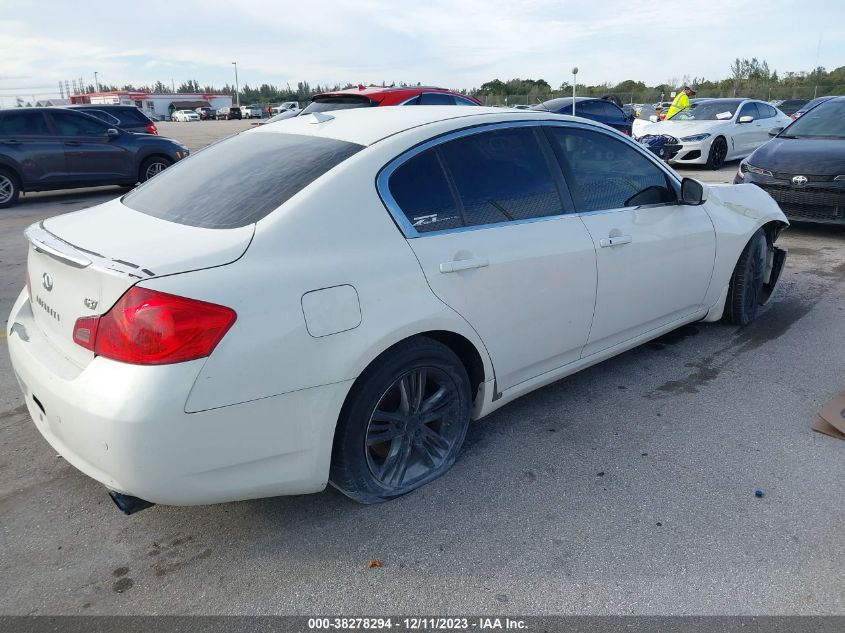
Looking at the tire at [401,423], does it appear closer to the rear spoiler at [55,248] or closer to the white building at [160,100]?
the rear spoiler at [55,248]

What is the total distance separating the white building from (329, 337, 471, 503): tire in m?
92.4

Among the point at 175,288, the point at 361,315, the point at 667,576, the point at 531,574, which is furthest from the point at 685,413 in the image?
the point at 175,288

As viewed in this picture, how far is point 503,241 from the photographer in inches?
122

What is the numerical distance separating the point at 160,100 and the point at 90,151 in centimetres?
9149

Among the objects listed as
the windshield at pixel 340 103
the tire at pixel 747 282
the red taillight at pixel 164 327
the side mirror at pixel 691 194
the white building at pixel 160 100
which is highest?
Answer: the windshield at pixel 340 103

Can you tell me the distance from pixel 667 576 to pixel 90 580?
A: 208 cm

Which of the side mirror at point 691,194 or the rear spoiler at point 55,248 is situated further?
the side mirror at point 691,194

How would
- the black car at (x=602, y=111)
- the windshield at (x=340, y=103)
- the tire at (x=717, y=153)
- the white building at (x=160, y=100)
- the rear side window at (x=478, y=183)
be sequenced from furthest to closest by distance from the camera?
the white building at (x=160, y=100), the black car at (x=602, y=111), the tire at (x=717, y=153), the windshield at (x=340, y=103), the rear side window at (x=478, y=183)

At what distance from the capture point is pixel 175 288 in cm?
226

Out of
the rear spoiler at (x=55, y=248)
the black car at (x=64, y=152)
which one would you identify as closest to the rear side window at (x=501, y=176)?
the rear spoiler at (x=55, y=248)

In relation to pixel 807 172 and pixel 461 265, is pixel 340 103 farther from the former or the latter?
pixel 461 265

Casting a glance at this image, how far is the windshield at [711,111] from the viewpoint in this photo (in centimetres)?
1410

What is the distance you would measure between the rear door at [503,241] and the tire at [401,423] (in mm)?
240

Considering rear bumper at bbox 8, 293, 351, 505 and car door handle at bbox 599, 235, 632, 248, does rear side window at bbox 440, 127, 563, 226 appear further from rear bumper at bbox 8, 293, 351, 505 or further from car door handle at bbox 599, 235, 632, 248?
rear bumper at bbox 8, 293, 351, 505
